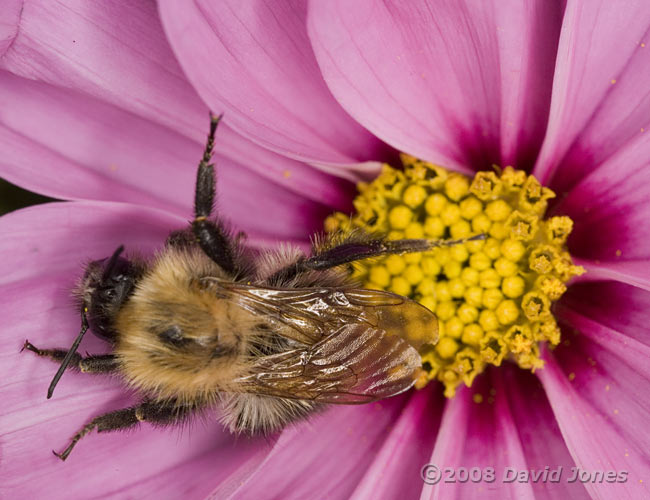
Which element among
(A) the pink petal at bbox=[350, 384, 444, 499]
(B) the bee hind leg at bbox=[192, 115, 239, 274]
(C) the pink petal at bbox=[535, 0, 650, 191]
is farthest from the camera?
(A) the pink petal at bbox=[350, 384, 444, 499]

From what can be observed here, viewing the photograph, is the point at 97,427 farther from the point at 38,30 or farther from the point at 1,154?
the point at 38,30

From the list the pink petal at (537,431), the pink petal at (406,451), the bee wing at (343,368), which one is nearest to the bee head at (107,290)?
the bee wing at (343,368)

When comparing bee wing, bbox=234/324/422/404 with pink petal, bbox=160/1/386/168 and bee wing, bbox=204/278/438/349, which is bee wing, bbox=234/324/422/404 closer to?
bee wing, bbox=204/278/438/349

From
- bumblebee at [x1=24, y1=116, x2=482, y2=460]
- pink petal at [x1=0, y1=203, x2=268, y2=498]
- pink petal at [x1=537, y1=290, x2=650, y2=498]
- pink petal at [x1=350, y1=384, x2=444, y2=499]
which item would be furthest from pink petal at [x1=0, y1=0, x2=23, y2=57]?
pink petal at [x1=537, y1=290, x2=650, y2=498]

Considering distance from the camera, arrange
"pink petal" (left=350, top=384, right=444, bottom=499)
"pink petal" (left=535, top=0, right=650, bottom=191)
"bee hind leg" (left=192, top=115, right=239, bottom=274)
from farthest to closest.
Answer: "pink petal" (left=350, top=384, right=444, bottom=499) < "bee hind leg" (left=192, top=115, right=239, bottom=274) < "pink petal" (left=535, top=0, right=650, bottom=191)

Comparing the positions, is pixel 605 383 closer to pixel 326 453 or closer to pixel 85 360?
pixel 326 453

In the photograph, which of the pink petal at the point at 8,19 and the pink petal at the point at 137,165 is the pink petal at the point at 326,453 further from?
the pink petal at the point at 8,19
